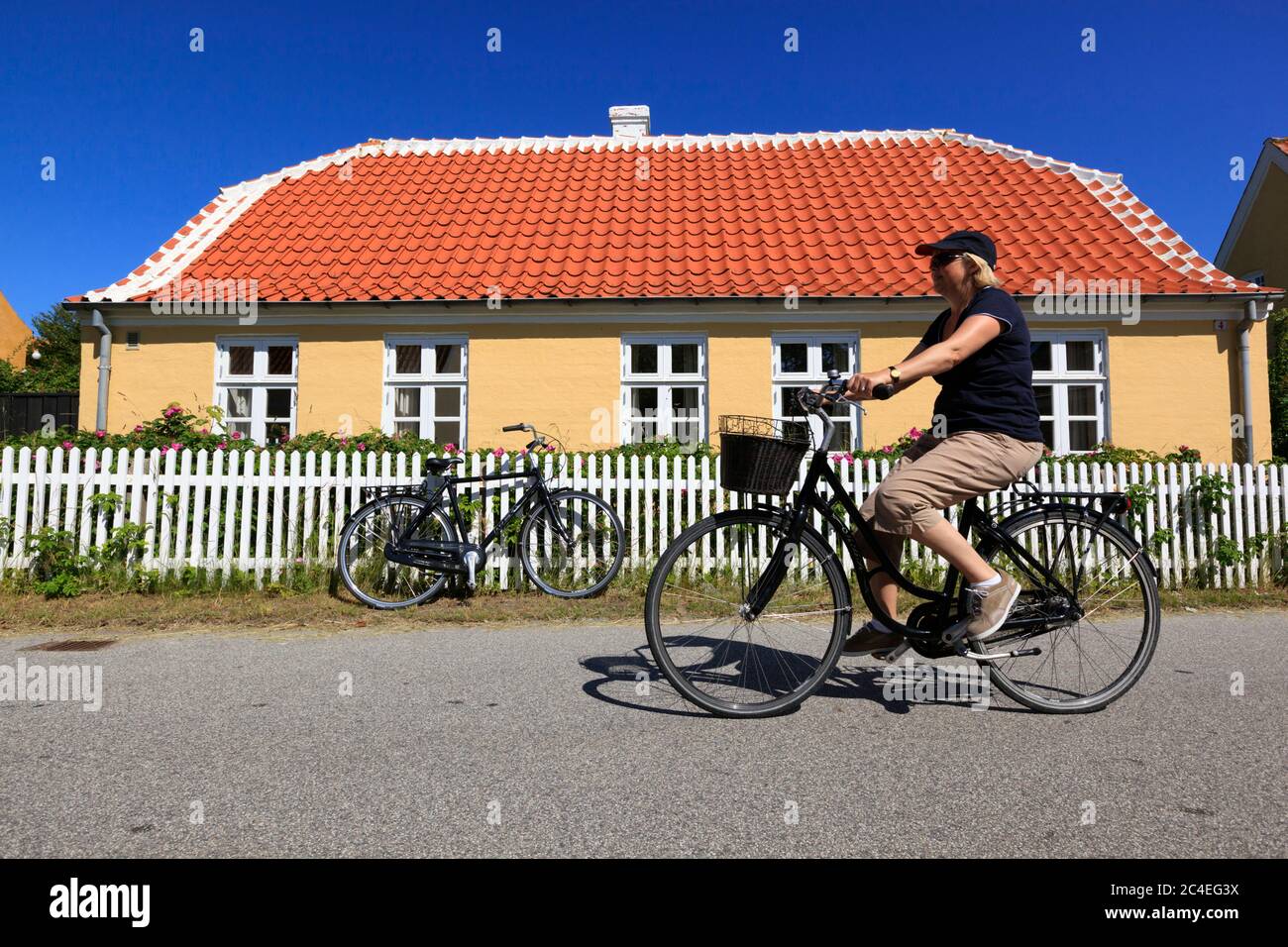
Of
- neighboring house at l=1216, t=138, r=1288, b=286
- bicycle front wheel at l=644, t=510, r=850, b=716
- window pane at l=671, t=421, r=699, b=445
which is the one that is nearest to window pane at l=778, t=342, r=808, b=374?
window pane at l=671, t=421, r=699, b=445

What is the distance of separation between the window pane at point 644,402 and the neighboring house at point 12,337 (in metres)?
36.5

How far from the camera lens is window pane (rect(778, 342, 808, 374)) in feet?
33.6

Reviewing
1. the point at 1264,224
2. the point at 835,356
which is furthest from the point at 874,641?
the point at 1264,224

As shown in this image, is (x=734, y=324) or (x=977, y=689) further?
(x=734, y=324)

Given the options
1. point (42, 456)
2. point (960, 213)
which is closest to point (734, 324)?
point (960, 213)

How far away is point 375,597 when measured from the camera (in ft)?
20.5

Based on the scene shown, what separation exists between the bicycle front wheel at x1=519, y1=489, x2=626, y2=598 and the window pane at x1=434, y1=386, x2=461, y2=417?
462 centimetres

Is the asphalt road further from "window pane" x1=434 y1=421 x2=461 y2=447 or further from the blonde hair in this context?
"window pane" x1=434 y1=421 x2=461 y2=447

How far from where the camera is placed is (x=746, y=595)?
3.27 meters

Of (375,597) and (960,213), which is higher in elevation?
(960,213)
